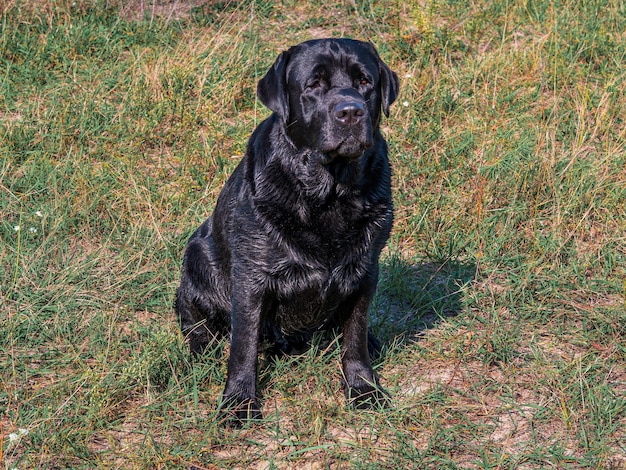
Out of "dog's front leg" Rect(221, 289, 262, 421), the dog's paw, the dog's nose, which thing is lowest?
the dog's paw

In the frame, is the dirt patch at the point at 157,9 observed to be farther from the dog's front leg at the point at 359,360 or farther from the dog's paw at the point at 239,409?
the dog's paw at the point at 239,409

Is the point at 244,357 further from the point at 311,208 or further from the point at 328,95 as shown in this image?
the point at 328,95

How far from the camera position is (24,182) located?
532 cm

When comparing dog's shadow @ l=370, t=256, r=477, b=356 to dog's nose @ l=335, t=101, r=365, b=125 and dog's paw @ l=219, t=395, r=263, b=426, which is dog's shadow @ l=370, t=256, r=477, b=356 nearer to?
dog's paw @ l=219, t=395, r=263, b=426

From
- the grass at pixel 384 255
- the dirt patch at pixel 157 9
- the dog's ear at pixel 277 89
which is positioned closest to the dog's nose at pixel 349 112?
the dog's ear at pixel 277 89

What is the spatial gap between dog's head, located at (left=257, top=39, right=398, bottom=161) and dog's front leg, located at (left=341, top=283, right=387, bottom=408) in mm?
700

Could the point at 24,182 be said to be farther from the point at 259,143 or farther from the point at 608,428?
the point at 608,428

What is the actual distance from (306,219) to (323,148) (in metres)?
0.31

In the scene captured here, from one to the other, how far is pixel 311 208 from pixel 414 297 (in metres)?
1.24

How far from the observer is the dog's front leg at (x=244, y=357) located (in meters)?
3.55

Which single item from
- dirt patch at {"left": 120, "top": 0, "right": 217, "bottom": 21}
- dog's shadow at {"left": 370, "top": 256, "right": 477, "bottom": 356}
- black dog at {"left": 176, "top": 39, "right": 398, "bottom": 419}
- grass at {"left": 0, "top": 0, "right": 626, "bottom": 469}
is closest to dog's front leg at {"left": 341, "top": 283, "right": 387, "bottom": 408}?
black dog at {"left": 176, "top": 39, "right": 398, "bottom": 419}

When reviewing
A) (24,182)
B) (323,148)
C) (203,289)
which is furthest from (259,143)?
(24,182)

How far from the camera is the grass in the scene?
3.42 m

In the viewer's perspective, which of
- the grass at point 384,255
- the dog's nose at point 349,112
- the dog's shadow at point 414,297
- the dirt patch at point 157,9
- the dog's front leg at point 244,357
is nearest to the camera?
the dog's nose at point 349,112
